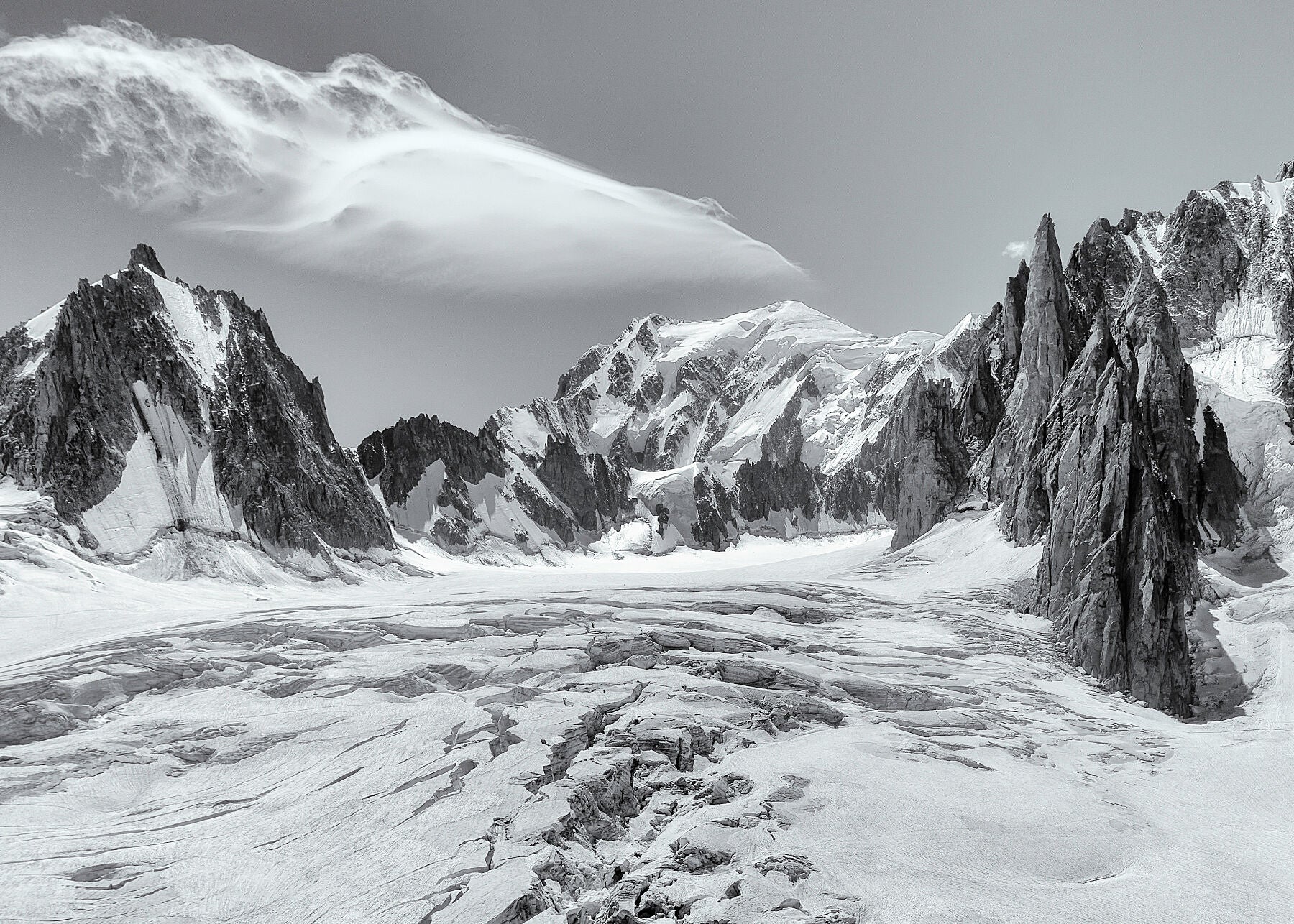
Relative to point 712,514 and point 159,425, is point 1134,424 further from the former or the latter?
point 712,514

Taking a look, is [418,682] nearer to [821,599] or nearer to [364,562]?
[821,599]

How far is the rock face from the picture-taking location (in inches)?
2576

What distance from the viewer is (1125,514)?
142ft

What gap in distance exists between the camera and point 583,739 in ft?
74.9

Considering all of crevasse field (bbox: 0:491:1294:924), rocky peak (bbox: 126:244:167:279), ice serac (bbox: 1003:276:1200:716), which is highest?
rocky peak (bbox: 126:244:167:279)

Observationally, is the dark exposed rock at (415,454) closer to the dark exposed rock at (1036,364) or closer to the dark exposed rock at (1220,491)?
the dark exposed rock at (1036,364)

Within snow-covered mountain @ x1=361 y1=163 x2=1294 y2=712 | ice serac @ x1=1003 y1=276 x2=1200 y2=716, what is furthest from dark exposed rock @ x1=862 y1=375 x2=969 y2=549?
ice serac @ x1=1003 y1=276 x2=1200 y2=716

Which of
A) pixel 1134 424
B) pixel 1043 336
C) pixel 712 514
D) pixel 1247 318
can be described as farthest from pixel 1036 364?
pixel 712 514

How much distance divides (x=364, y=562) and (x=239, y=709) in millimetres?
66586

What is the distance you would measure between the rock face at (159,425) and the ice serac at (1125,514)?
244 feet

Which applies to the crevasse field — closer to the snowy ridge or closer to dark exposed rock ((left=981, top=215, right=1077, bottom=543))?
the snowy ridge

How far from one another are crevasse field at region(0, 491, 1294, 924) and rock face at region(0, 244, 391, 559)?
1156 inches

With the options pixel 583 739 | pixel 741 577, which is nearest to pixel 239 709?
pixel 583 739

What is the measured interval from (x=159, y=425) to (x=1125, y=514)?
86609mm
